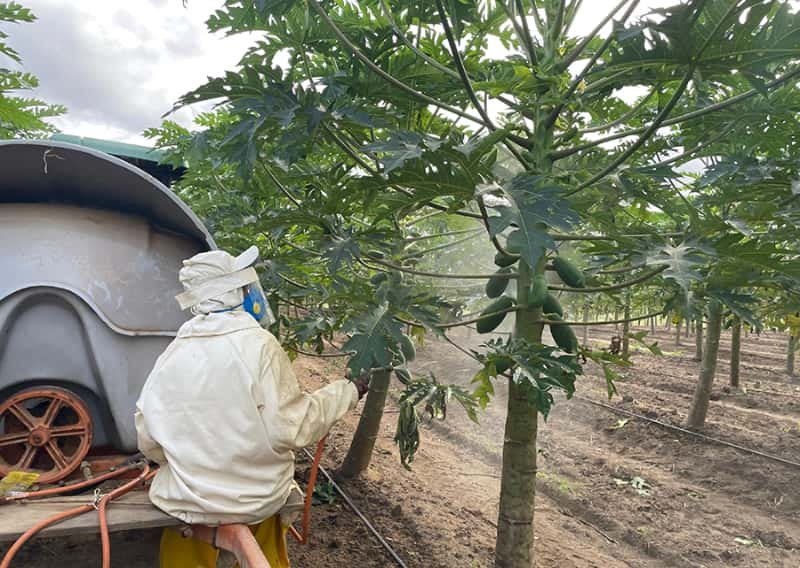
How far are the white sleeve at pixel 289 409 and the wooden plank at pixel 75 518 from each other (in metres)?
0.44

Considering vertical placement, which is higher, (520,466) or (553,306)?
(553,306)

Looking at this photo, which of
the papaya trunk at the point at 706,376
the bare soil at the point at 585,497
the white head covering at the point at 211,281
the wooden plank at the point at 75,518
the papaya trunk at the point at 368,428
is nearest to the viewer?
the wooden plank at the point at 75,518

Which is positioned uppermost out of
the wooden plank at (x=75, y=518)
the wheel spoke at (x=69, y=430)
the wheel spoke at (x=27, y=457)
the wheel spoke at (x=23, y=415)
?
the wheel spoke at (x=23, y=415)

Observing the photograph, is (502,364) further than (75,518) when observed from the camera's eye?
Yes

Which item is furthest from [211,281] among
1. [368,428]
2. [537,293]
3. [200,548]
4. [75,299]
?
[368,428]

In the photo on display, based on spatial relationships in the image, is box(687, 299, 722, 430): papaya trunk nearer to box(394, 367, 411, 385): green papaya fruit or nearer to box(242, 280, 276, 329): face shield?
box(394, 367, 411, 385): green papaya fruit

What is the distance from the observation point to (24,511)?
1.71 m

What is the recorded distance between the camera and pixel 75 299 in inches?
78.5

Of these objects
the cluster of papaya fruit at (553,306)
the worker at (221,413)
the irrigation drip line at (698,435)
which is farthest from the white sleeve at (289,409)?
the irrigation drip line at (698,435)

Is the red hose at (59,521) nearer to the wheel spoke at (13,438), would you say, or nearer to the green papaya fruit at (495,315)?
the wheel spoke at (13,438)

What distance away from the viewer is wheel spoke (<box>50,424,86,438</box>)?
1.93 meters

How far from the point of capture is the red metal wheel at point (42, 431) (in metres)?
1.90

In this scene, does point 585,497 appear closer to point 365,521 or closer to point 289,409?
point 365,521

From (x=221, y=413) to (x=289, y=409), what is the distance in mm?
210
